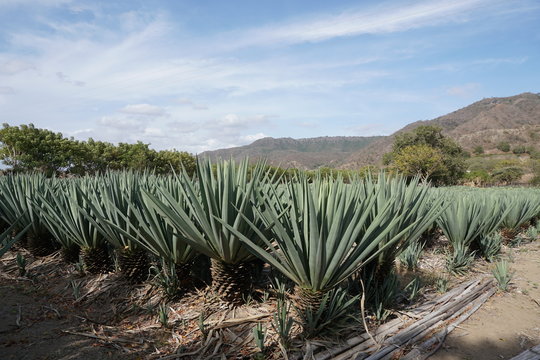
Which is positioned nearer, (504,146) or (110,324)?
(110,324)

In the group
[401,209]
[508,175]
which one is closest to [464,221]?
[401,209]

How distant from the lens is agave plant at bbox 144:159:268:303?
2412 millimetres

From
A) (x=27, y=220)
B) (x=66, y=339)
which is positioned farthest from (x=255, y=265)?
(x=27, y=220)

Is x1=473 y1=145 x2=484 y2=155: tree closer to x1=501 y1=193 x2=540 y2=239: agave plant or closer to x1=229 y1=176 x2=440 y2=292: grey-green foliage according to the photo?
x1=501 y1=193 x2=540 y2=239: agave plant

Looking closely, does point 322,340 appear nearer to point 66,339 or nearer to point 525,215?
point 66,339

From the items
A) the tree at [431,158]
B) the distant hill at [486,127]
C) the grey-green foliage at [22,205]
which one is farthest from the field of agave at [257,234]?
the distant hill at [486,127]

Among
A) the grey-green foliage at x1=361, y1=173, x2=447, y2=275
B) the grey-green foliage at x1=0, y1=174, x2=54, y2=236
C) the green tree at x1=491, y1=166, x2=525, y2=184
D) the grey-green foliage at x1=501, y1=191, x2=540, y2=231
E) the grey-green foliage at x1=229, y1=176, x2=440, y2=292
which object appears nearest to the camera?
the grey-green foliage at x1=229, y1=176, x2=440, y2=292

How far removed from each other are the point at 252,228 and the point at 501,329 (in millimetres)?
2546

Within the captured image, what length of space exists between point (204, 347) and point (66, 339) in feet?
3.90

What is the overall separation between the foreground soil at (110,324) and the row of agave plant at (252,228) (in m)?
0.30

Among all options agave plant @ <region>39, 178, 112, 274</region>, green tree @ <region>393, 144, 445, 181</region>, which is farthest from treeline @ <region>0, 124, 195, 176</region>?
green tree @ <region>393, 144, 445, 181</region>

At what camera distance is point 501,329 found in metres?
3.01

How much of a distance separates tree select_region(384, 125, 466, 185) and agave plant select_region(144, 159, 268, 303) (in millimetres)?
30155

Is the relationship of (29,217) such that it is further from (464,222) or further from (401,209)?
(464,222)
